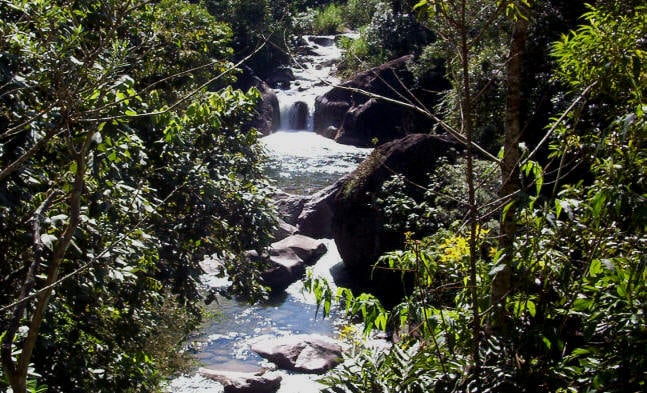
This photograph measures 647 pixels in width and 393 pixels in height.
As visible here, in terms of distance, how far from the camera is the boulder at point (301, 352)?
376 inches

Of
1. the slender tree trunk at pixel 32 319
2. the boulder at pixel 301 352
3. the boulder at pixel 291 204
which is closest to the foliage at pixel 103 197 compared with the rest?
the slender tree trunk at pixel 32 319

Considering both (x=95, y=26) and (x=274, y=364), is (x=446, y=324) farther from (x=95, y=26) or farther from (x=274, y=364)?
(x=274, y=364)

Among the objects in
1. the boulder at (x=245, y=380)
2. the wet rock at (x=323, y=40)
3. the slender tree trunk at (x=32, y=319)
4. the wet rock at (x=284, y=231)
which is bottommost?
the boulder at (x=245, y=380)

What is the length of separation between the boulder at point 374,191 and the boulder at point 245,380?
315 centimetres

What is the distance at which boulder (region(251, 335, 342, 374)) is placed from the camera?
9.56 meters

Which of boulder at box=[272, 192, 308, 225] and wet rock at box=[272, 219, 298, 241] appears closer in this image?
wet rock at box=[272, 219, 298, 241]

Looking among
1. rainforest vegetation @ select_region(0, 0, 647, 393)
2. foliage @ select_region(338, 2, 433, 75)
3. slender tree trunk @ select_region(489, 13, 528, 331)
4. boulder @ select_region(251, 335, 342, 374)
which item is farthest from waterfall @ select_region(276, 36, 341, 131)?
slender tree trunk @ select_region(489, 13, 528, 331)

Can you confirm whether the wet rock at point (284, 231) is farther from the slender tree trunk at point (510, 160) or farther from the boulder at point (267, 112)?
the slender tree trunk at point (510, 160)

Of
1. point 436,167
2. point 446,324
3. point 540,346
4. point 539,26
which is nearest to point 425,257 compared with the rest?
point 446,324

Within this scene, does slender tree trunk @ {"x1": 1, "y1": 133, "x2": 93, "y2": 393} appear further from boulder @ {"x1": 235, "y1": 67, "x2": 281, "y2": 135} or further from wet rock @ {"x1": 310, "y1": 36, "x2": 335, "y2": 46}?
wet rock @ {"x1": 310, "y1": 36, "x2": 335, "y2": 46}

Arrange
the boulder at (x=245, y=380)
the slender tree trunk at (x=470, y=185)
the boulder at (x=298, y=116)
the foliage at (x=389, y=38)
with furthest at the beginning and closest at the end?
the boulder at (x=298, y=116) → the foliage at (x=389, y=38) → the boulder at (x=245, y=380) → the slender tree trunk at (x=470, y=185)

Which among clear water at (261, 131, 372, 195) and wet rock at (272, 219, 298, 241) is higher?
clear water at (261, 131, 372, 195)

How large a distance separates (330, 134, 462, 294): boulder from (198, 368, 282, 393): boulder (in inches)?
124

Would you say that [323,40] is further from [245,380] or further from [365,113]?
[245,380]
